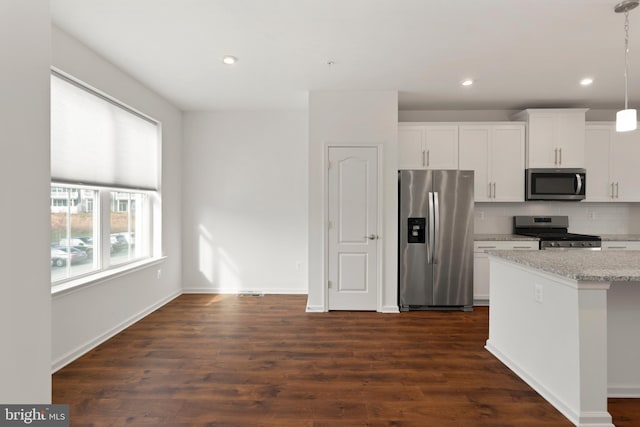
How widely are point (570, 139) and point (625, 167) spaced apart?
92 centimetres

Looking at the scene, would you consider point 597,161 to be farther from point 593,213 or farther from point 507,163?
point 507,163

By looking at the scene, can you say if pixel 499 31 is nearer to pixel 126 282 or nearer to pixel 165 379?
pixel 165 379

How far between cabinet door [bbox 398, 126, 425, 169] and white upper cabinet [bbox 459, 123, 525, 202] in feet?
1.86

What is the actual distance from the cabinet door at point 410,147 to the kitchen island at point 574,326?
2.09 metres

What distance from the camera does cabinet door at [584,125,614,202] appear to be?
190 inches

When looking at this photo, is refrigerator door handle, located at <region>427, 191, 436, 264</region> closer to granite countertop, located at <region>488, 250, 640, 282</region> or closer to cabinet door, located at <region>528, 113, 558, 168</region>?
granite countertop, located at <region>488, 250, 640, 282</region>

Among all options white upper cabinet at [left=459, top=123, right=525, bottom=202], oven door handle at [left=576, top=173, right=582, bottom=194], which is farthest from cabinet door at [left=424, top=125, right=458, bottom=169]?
oven door handle at [left=576, top=173, right=582, bottom=194]

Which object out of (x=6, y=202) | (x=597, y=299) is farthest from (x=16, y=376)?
(x=597, y=299)

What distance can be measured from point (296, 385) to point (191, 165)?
389cm

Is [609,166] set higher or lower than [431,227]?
higher

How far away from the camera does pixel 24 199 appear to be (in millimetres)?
967

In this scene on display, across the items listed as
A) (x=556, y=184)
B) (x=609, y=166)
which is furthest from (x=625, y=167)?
(x=556, y=184)

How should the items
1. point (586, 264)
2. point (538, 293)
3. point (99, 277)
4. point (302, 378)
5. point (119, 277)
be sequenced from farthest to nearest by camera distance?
point (119, 277) < point (99, 277) < point (302, 378) < point (538, 293) < point (586, 264)

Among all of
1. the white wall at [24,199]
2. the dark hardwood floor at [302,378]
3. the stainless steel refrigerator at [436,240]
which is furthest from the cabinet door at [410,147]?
the white wall at [24,199]
